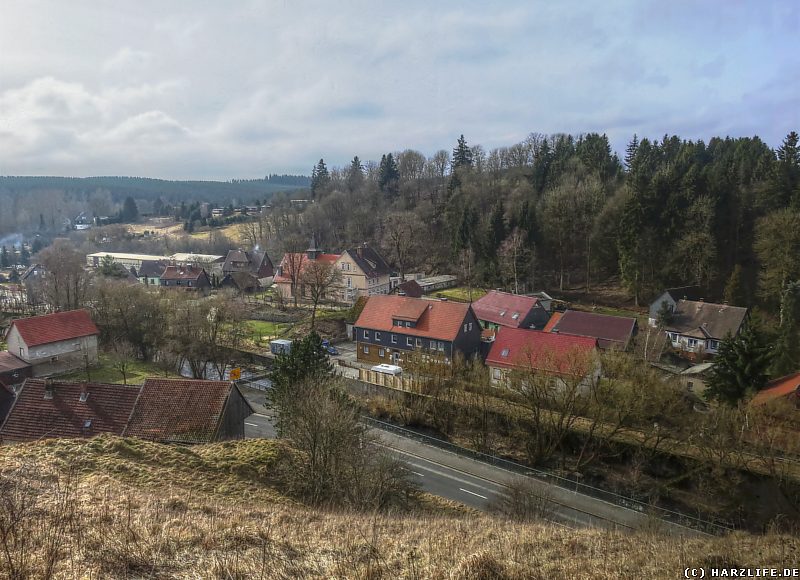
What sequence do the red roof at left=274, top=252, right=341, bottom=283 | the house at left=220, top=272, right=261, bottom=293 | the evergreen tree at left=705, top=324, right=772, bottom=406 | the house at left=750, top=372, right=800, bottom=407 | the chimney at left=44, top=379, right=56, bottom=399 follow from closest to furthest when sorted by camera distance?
1. the chimney at left=44, top=379, right=56, bottom=399
2. the house at left=750, top=372, right=800, bottom=407
3. the evergreen tree at left=705, top=324, right=772, bottom=406
4. the red roof at left=274, top=252, right=341, bottom=283
5. the house at left=220, top=272, right=261, bottom=293

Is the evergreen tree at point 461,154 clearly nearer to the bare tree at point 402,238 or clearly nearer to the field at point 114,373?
Result: the bare tree at point 402,238

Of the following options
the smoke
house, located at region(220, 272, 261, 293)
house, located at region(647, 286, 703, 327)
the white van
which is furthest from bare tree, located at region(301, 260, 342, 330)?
the smoke

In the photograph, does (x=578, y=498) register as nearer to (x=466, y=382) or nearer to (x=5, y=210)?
(x=466, y=382)

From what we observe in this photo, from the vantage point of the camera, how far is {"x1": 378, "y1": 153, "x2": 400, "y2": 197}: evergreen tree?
79438 millimetres

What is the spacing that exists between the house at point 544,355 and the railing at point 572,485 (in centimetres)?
377

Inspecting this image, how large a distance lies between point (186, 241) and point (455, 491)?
302 ft

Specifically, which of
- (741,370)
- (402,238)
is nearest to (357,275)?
(402,238)

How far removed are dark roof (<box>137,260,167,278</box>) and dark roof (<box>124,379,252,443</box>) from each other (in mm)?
55730

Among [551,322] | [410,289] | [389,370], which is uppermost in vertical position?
[410,289]

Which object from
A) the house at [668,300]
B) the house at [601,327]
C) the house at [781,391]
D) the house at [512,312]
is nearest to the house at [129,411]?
the house at [781,391]

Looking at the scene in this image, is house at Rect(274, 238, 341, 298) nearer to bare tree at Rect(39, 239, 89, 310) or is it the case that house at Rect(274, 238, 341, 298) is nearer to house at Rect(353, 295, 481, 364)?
house at Rect(353, 295, 481, 364)

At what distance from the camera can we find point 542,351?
26078 mm

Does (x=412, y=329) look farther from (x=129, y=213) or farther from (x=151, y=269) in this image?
(x=129, y=213)

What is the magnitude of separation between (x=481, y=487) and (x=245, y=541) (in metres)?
14.1
